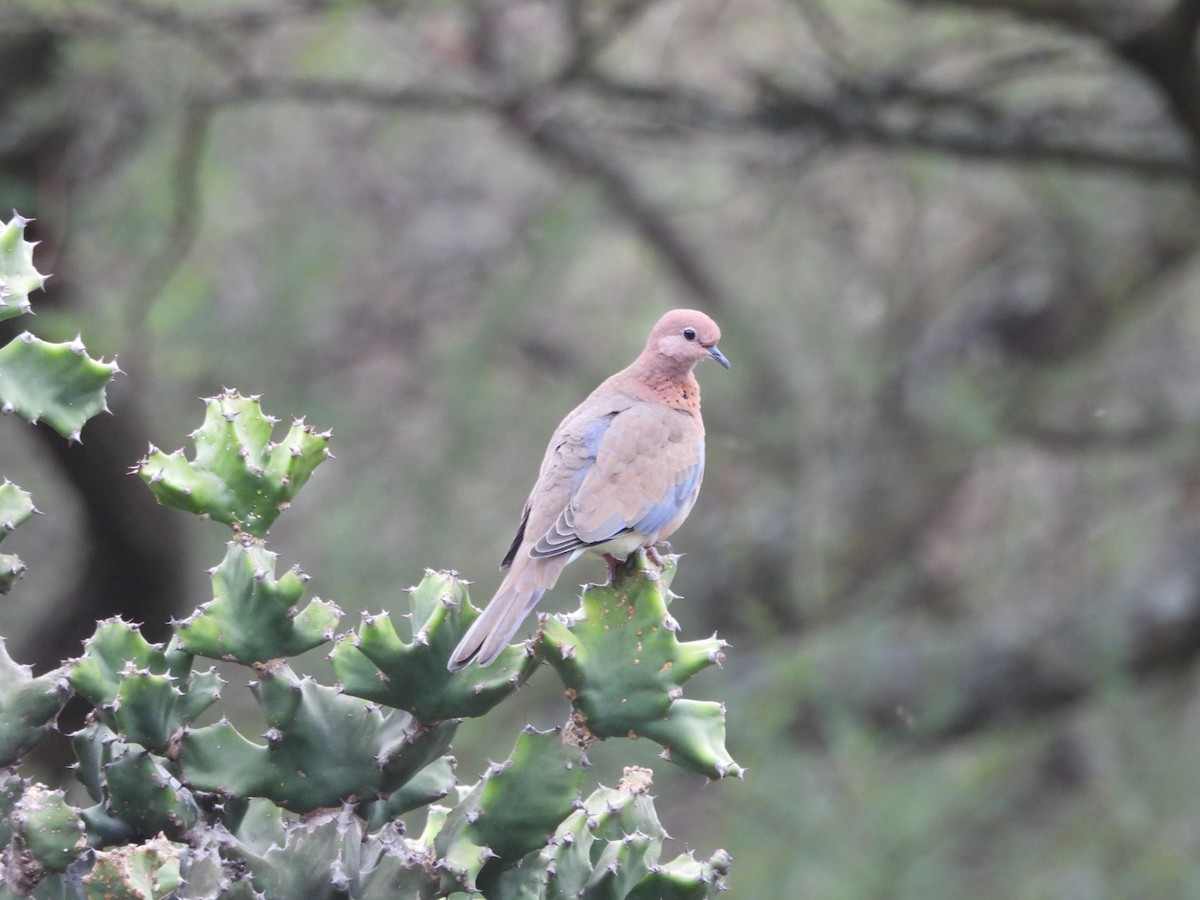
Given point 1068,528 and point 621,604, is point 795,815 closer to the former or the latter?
point 1068,528

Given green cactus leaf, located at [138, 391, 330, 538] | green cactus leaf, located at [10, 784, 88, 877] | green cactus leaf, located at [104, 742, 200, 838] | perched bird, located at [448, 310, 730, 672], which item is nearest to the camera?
green cactus leaf, located at [10, 784, 88, 877]

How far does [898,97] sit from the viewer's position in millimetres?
6883

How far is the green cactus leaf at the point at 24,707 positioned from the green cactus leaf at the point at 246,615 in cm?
27


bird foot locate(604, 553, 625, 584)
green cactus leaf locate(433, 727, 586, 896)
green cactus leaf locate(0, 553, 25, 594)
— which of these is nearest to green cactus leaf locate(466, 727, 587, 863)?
green cactus leaf locate(433, 727, 586, 896)

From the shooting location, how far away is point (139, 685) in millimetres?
2494

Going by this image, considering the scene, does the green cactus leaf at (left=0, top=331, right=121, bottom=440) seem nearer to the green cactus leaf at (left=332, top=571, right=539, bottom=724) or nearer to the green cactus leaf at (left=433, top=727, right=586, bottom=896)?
the green cactus leaf at (left=332, top=571, right=539, bottom=724)

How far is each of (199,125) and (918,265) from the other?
4.05 meters

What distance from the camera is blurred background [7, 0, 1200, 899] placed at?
6.81 metres

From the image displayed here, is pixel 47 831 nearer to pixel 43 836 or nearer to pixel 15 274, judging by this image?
pixel 43 836

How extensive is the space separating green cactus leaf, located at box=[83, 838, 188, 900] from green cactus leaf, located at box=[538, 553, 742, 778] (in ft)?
2.29

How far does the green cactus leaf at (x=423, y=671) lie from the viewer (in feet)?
8.19

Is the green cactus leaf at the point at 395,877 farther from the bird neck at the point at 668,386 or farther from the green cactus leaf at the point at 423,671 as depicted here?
the bird neck at the point at 668,386

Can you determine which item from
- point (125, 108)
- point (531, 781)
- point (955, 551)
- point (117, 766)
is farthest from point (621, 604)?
point (955, 551)

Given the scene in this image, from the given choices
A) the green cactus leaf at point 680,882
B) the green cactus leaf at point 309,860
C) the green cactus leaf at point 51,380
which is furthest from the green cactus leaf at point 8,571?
the green cactus leaf at point 680,882
